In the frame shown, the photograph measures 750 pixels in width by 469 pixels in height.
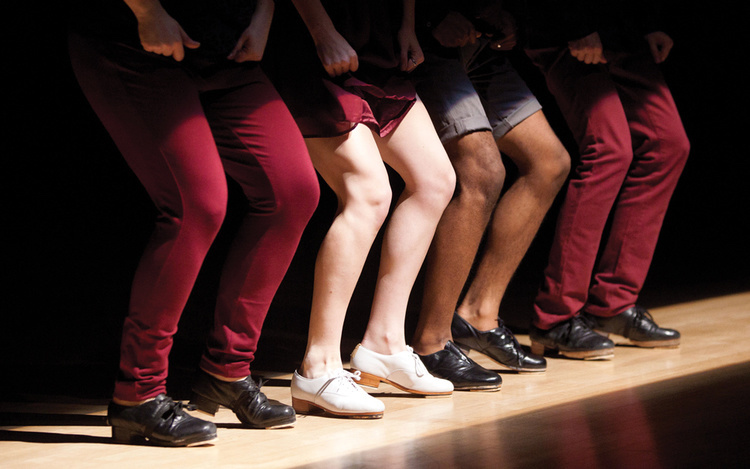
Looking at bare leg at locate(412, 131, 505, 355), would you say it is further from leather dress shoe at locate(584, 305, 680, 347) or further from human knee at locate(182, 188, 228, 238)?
human knee at locate(182, 188, 228, 238)

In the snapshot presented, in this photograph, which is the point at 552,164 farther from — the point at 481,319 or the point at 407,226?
the point at 407,226

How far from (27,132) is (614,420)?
328cm

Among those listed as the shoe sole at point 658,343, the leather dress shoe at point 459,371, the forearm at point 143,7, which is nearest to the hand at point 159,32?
the forearm at point 143,7

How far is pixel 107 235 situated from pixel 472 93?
9.94 feet

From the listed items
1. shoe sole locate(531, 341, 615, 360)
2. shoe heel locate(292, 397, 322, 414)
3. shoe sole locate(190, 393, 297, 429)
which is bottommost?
shoe sole locate(531, 341, 615, 360)

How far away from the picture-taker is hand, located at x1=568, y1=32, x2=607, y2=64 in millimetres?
2771

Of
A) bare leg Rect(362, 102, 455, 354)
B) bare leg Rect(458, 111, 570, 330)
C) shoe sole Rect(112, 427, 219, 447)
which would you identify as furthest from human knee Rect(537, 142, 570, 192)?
shoe sole Rect(112, 427, 219, 447)

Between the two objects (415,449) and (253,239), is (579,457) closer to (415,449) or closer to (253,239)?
(415,449)

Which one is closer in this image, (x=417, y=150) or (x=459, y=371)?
(x=417, y=150)

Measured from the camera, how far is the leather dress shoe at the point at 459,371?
2385 millimetres

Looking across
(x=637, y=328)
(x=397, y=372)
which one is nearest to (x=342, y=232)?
(x=397, y=372)

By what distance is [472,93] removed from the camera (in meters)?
2.50

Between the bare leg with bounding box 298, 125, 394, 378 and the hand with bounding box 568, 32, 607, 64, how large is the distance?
93 cm

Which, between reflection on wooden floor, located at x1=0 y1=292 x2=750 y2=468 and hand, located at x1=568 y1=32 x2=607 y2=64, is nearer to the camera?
reflection on wooden floor, located at x1=0 y1=292 x2=750 y2=468
